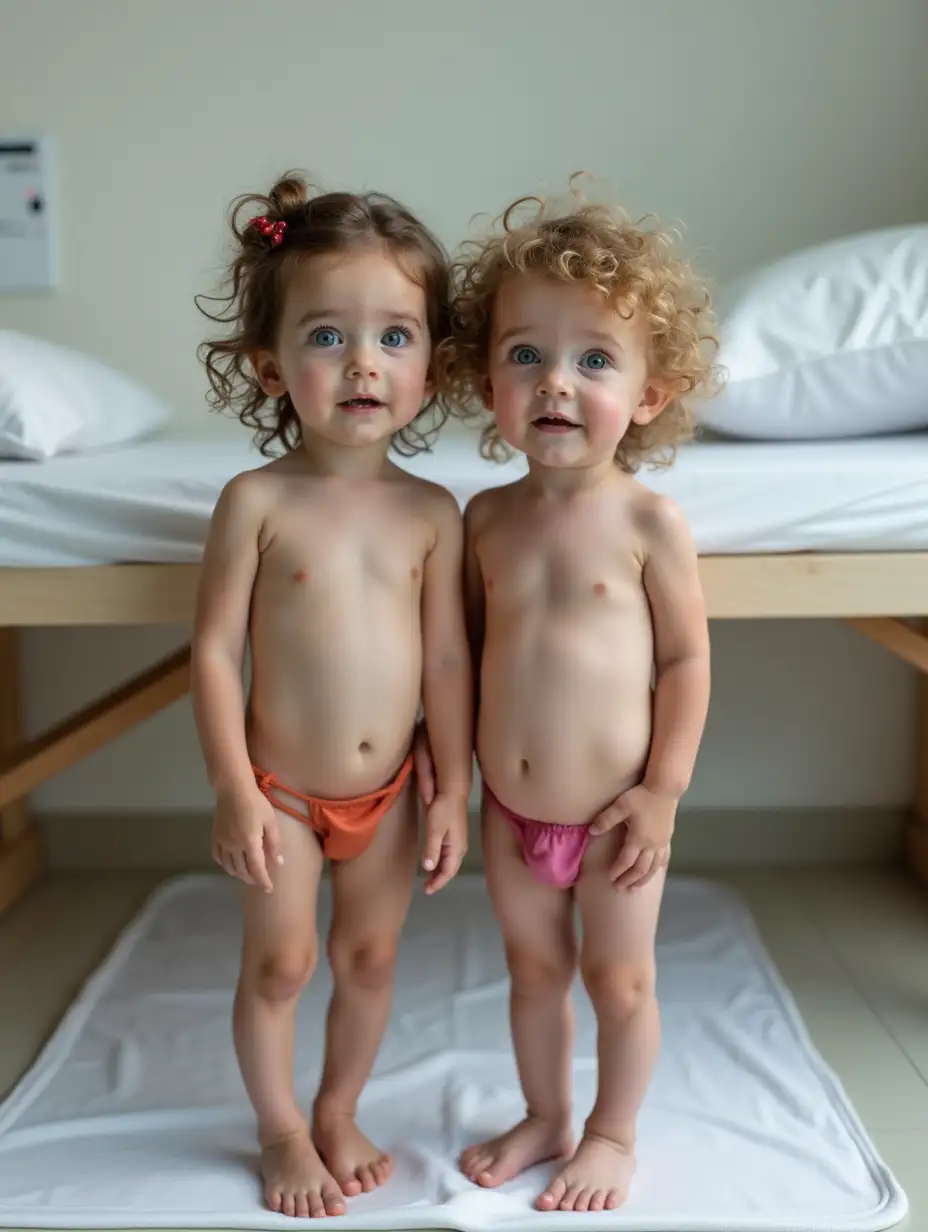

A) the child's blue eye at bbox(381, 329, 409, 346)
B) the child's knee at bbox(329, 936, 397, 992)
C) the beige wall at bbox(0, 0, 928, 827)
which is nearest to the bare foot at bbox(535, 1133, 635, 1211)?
the child's knee at bbox(329, 936, 397, 992)

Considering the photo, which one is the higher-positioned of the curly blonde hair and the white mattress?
the curly blonde hair

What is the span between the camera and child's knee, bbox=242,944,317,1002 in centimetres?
106

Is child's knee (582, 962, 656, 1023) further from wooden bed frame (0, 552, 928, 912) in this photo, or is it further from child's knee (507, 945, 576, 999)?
wooden bed frame (0, 552, 928, 912)

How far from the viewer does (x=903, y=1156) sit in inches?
45.4

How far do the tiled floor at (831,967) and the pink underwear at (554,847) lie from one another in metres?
0.40

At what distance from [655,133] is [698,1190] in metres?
1.40

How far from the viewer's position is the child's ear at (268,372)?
1.04m

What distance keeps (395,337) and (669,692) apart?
14.0 inches

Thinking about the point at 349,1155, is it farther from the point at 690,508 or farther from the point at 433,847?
the point at 690,508

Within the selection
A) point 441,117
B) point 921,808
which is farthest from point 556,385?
point 921,808

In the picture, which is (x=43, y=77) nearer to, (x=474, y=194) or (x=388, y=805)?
(x=474, y=194)

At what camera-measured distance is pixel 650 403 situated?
40.9 inches

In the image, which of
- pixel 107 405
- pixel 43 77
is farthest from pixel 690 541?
pixel 43 77

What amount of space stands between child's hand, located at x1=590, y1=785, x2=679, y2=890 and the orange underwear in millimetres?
173
